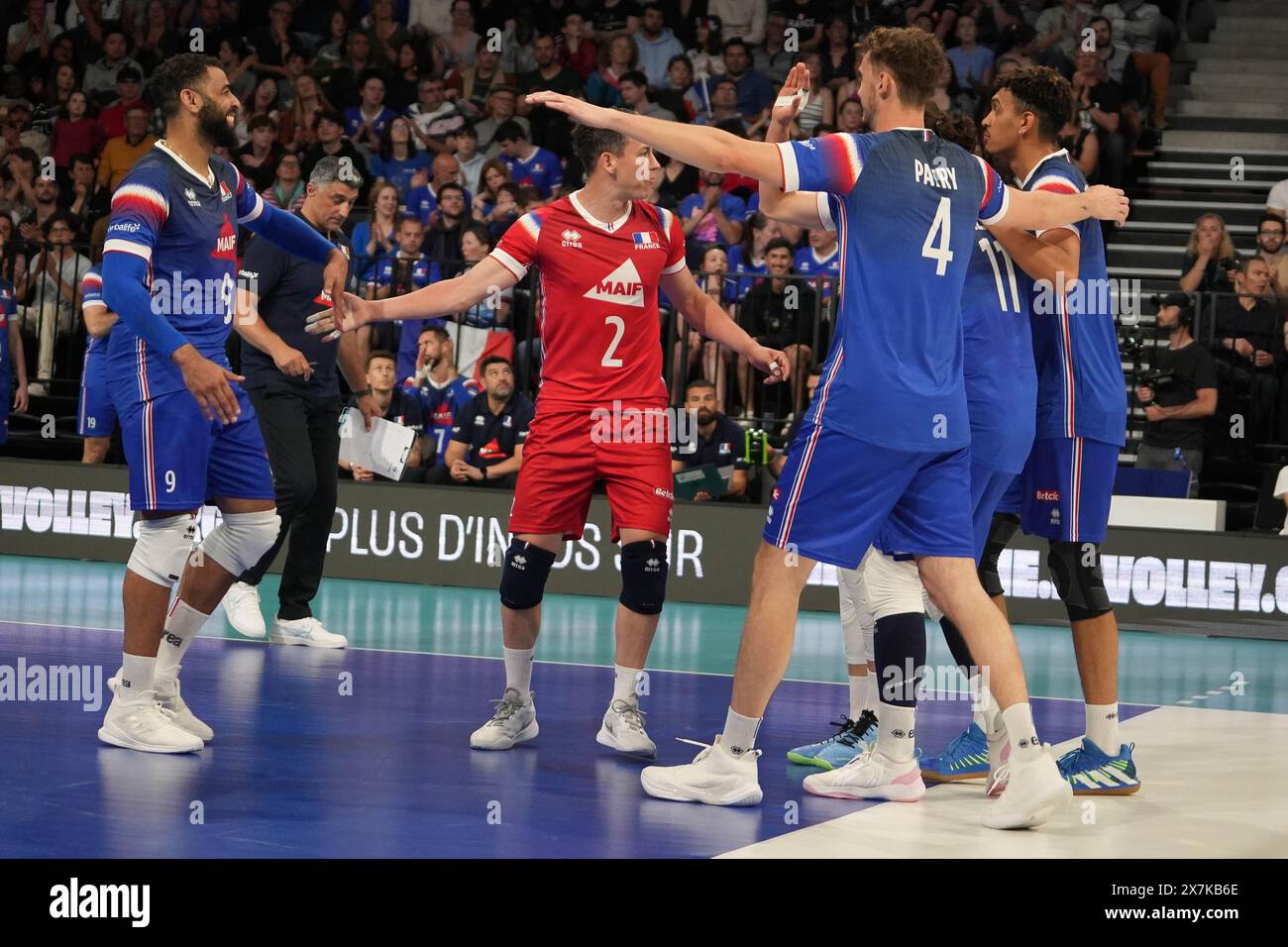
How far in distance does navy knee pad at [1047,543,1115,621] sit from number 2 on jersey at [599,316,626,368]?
170cm

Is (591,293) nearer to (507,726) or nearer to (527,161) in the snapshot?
(507,726)

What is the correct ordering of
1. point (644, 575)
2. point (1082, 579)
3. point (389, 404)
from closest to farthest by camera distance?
point (1082, 579) < point (644, 575) < point (389, 404)

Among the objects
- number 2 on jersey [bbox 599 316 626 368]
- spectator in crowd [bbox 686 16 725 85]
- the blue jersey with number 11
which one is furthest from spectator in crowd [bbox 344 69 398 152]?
the blue jersey with number 11

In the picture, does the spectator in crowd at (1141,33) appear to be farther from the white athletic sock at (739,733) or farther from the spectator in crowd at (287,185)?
the white athletic sock at (739,733)

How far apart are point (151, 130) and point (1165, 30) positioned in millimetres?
10006

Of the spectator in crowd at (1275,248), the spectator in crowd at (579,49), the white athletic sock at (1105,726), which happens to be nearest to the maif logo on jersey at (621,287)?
the white athletic sock at (1105,726)

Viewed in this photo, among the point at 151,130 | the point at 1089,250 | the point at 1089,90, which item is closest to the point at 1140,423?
the point at 1089,90

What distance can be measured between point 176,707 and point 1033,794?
303 cm

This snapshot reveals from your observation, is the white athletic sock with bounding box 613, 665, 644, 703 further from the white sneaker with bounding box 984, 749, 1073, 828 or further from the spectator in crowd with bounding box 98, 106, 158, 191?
the spectator in crowd with bounding box 98, 106, 158, 191

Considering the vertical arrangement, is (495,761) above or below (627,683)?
below

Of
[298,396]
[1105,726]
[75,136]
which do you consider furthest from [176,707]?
[75,136]

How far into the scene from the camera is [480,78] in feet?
52.5

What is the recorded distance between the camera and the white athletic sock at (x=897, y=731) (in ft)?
17.1

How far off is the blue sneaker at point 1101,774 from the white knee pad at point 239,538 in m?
2.95
